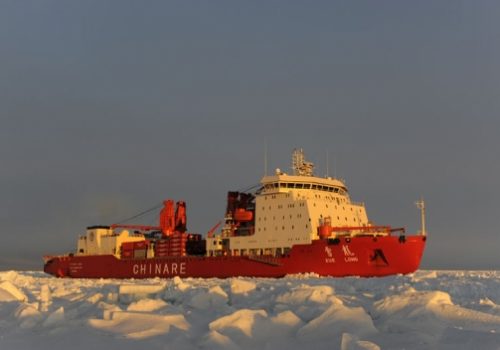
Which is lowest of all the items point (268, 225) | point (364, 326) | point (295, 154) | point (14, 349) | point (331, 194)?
point (14, 349)

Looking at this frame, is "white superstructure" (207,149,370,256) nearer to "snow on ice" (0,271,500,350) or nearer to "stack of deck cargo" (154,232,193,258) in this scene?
"stack of deck cargo" (154,232,193,258)

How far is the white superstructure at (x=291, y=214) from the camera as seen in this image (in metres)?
29.4

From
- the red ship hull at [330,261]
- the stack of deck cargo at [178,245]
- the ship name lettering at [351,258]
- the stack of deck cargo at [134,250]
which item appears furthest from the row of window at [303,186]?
the stack of deck cargo at [134,250]

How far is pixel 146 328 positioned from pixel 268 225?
21986 mm

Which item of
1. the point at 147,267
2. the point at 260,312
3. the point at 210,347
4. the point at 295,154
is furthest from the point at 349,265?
the point at 210,347

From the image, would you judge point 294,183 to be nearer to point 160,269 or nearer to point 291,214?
point 291,214

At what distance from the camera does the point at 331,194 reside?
3281 cm

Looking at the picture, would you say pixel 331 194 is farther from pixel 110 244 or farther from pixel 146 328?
pixel 146 328

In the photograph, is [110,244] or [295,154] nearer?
[295,154]

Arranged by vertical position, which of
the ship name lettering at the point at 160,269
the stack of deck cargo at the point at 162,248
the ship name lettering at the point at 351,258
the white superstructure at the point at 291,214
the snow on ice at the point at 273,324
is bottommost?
the ship name lettering at the point at 160,269

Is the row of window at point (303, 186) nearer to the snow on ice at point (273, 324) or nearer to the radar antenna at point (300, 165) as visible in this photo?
the radar antenna at point (300, 165)

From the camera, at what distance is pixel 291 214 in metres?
29.9

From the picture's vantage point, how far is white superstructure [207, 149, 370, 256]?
29.4 metres

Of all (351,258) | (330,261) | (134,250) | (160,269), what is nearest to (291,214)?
(330,261)
